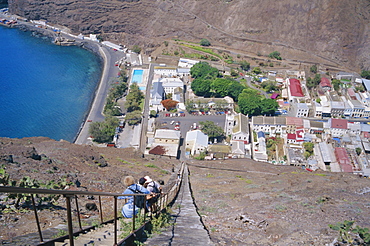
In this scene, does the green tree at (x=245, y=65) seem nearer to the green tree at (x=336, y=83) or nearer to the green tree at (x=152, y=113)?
the green tree at (x=336, y=83)

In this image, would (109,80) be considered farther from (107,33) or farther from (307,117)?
(307,117)

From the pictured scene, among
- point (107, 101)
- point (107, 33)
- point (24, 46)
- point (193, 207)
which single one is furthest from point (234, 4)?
point (193, 207)

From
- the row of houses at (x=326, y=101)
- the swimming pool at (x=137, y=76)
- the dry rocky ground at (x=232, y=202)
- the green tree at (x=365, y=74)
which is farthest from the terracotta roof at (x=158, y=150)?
the green tree at (x=365, y=74)

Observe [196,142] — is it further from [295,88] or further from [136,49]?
Result: [136,49]

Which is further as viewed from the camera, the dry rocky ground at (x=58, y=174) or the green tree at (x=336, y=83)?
the green tree at (x=336, y=83)

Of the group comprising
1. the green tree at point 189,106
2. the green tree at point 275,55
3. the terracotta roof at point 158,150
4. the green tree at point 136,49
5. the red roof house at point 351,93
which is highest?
the green tree at point 136,49

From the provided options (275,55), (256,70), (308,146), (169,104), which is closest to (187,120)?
(169,104)
